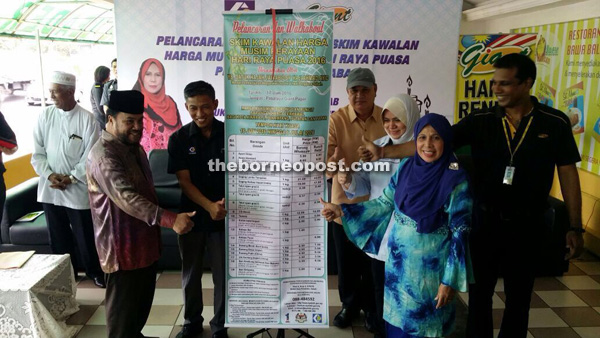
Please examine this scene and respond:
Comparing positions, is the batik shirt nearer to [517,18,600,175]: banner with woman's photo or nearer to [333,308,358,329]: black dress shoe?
[333,308,358,329]: black dress shoe

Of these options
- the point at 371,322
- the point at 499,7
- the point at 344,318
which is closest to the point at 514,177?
the point at 371,322

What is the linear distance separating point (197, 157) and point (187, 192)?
202mm

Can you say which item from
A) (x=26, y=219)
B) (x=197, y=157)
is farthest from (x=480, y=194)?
(x=26, y=219)

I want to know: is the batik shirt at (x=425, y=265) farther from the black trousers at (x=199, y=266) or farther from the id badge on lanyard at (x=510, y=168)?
the black trousers at (x=199, y=266)

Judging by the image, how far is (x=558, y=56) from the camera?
5.12m

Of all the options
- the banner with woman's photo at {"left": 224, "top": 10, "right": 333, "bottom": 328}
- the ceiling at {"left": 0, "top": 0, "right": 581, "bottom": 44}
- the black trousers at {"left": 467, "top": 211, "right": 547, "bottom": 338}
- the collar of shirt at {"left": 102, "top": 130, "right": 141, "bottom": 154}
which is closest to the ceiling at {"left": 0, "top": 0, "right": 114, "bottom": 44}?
the ceiling at {"left": 0, "top": 0, "right": 581, "bottom": 44}

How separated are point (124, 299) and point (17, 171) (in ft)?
13.8

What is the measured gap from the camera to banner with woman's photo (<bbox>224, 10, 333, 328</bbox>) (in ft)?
7.12

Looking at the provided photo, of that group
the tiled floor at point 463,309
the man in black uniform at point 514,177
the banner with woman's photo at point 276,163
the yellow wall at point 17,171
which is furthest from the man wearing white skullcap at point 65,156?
the yellow wall at point 17,171

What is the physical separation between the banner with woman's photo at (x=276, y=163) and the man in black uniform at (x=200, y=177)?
11.0 inches

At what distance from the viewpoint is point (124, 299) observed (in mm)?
2381

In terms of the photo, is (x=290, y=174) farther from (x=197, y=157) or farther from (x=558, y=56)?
(x=558, y=56)

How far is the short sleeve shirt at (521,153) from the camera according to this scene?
91.0 inches

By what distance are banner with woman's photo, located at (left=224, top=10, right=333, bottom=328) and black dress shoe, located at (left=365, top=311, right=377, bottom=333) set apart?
65 cm
